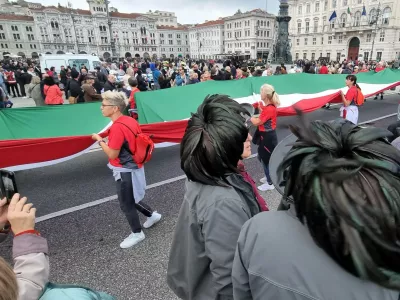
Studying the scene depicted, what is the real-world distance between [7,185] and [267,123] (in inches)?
143

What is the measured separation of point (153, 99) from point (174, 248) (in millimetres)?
4670

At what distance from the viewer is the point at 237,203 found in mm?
1402

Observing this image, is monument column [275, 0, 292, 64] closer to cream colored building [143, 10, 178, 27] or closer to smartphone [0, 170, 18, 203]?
smartphone [0, 170, 18, 203]

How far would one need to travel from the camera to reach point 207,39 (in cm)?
11150

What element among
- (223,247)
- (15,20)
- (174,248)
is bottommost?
(174,248)

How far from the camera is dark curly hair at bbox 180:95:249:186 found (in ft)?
4.89

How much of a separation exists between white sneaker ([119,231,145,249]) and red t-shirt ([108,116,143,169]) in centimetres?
90

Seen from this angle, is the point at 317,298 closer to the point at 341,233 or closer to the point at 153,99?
the point at 341,233

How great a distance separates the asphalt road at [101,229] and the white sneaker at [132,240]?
0.06 meters

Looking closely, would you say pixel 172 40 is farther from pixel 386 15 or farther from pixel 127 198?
pixel 127 198

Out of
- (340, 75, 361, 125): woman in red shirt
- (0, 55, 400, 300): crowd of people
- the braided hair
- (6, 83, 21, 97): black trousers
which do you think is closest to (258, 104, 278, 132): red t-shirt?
(0, 55, 400, 300): crowd of people

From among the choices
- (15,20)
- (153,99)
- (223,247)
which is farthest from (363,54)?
(15,20)

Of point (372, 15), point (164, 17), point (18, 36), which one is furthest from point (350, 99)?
point (164, 17)

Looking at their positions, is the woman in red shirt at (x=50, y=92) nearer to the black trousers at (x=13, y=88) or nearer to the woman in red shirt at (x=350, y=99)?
the woman in red shirt at (x=350, y=99)
